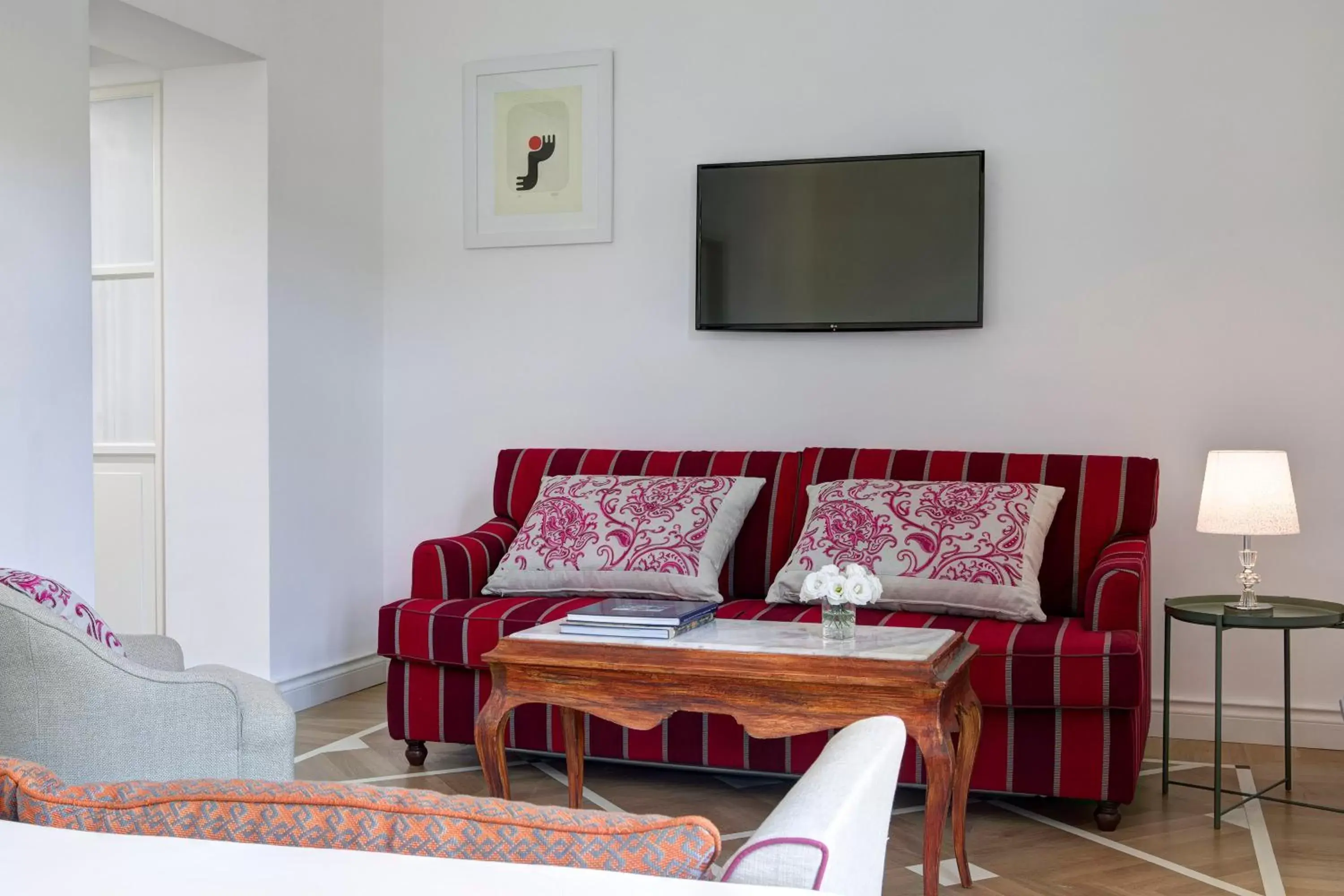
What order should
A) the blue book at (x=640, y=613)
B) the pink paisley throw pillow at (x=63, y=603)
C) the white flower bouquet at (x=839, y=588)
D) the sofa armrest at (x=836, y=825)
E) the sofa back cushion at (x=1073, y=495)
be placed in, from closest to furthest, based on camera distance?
the sofa armrest at (x=836, y=825) → the pink paisley throw pillow at (x=63, y=603) → the white flower bouquet at (x=839, y=588) → the blue book at (x=640, y=613) → the sofa back cushion at (x=1073, y=495)

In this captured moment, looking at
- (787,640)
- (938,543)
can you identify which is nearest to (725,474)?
(938,543)

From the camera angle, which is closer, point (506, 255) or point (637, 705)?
point (637, 705)

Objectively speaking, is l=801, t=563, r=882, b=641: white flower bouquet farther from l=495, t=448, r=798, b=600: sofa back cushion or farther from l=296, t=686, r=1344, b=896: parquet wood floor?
l=495, t=448, r=798, b=600: sofa back cushion

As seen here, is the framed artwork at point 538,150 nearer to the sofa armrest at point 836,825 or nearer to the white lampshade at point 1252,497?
the white lampshade at point 1252,497

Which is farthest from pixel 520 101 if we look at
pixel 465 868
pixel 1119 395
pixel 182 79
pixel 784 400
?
pixel 465 868

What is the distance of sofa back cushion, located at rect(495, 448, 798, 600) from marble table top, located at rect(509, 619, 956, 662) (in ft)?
3.07

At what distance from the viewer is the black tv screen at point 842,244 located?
405cm

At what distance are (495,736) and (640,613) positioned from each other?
41 centimetres

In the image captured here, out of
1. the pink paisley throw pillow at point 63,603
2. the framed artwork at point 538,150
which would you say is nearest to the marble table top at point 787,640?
the pink paisley throw pillow at point 63,603

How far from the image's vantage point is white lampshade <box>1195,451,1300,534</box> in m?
3.22

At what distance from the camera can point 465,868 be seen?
68 cm

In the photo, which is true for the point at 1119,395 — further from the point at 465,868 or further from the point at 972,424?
the point at 465,868

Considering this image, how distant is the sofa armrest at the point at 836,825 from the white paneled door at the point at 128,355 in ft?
13.2

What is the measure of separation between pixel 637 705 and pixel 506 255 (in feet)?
8.24
